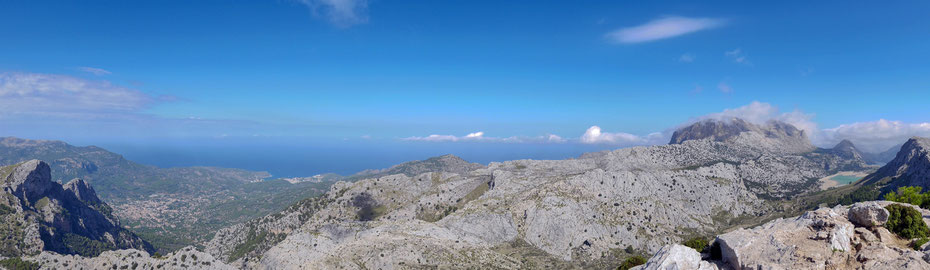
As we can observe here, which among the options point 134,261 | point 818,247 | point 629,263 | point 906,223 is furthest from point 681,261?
point 134,261

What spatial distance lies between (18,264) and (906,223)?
8139 inches

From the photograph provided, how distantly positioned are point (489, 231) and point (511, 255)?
16.7 metres

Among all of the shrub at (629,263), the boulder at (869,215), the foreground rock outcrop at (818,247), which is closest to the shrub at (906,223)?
the boulder at (869,215)

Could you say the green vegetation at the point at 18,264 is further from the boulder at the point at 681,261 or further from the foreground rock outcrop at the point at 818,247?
the foreground rock outcrop at the point at 818,247

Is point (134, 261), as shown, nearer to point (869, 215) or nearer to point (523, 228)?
point (523, 228)

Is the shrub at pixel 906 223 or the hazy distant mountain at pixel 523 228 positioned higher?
the shrub at pixel 906 223

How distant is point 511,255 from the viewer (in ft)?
456

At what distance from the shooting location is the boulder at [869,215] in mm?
37250

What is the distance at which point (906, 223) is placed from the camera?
37281 mm

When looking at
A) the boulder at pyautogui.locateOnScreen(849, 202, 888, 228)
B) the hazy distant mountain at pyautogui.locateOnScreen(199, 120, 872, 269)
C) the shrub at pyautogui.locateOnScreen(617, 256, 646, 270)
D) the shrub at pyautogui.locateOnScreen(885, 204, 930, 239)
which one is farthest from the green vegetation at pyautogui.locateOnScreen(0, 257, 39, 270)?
the shrub at pyautogui.locateOnScreen(885, 204, 930, 239)

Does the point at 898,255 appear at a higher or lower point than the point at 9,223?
higher

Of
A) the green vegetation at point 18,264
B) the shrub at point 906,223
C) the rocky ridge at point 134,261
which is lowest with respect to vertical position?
the green vegetation at point 18,264

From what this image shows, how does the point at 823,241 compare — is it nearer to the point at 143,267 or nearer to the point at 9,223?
the point at 143,267

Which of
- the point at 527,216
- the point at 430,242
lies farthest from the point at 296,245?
the point at 527,216
